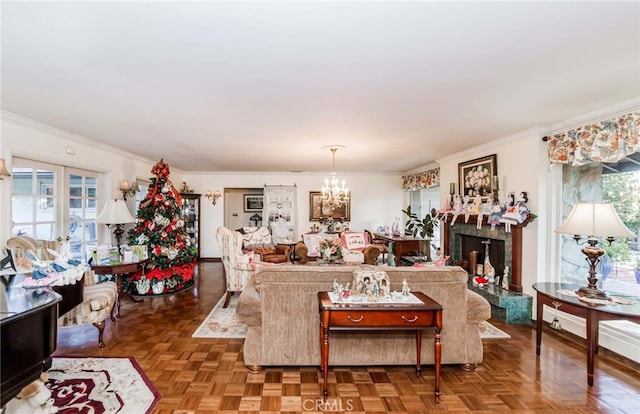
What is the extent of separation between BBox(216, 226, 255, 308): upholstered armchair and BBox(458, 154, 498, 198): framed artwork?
360cm

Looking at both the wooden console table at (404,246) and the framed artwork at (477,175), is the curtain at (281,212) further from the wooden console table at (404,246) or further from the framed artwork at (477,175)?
the framed artwork at (477,175)

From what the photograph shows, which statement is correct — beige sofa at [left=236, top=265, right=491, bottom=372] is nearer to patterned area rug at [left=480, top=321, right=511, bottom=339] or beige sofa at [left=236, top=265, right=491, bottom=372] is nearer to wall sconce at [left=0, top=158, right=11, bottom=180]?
patterned area rug at [left=480, top=321, right=511, bottom=339]

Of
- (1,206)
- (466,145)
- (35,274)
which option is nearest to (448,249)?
(466,145)

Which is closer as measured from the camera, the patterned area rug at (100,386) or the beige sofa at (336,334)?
the patterned area rug at (100,386)

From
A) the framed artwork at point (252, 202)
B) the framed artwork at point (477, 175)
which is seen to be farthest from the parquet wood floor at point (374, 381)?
the framed artwork at point (252, 202)

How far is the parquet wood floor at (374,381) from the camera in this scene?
2.14m

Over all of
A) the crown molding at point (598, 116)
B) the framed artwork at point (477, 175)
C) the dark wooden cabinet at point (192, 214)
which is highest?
the crown molding at point (598, 116)

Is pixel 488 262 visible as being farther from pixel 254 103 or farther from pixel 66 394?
pixel 66 394

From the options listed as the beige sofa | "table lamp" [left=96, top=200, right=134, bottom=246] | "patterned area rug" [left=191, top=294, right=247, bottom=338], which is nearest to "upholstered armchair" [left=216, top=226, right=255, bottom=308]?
"patterned area rug" [left=191, top=294, right=247, bottom=338]

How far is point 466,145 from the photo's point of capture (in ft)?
15.1

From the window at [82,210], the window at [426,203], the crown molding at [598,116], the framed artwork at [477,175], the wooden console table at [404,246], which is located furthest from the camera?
the window at [426,203]

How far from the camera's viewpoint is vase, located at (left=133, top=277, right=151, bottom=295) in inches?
184

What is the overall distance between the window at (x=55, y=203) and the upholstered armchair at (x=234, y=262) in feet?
6.73

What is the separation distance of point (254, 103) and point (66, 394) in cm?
272
